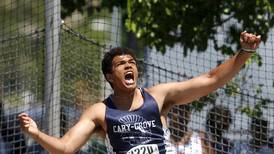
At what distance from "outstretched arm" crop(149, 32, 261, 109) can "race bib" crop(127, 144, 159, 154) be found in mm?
308

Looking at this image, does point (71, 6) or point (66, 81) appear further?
point (71, 6)

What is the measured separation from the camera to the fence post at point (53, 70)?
7969mm

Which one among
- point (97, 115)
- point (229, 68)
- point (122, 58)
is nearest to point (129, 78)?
point (122, 58)

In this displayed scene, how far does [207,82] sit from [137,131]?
0.56 metres

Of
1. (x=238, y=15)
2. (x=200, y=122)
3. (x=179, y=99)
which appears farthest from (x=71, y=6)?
(x=179, y=99)

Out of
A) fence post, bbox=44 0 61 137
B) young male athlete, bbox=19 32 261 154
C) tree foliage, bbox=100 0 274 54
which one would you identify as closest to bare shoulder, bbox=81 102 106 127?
young male athlete, bbox=19 32 261 154

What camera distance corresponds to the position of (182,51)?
32.0 ft

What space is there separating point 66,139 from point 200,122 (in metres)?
2.37

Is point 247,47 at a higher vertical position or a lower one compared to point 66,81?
higher

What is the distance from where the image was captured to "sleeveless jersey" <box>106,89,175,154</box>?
237 inches

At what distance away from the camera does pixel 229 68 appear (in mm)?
5926

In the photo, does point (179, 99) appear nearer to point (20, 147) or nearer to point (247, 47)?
point (247, 47)

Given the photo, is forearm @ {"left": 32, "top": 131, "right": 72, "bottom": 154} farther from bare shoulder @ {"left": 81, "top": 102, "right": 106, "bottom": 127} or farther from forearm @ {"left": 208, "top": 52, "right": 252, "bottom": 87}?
forearm @ {"left": 208, "top": 52, "right": 252, "bottom": 87}

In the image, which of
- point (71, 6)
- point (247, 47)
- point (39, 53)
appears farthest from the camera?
point (71, 6)
